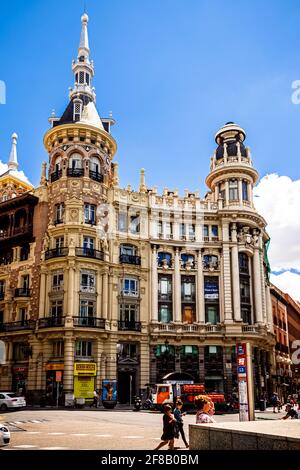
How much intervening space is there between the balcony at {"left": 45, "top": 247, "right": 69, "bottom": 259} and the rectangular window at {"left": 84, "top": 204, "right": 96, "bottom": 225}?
12.6 feet

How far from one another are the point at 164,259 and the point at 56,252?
39.7 feet

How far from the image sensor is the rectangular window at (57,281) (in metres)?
51.1

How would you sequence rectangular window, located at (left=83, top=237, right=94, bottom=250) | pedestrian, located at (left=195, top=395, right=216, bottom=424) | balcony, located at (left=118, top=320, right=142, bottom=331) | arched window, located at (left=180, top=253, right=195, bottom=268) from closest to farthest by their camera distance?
pedestrian, located at (left=195, top=395, right=216, bottom=424) < rectangular window, located at (left=83, top=237, right=94, bottom=250) < balcony, located at (left=118, top=320, right=142, bottom=331) < arched window, located at (left=180, top=253, right=195, bottom=268)

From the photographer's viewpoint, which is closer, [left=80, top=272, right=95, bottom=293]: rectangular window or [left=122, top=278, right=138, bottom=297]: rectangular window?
[left=80, top=272, right=95, bottom=293]: rectangular window

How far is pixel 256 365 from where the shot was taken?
56.2m

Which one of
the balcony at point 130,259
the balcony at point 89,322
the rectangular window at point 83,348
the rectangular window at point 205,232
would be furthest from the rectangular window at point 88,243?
the rectangular window at point 205,232

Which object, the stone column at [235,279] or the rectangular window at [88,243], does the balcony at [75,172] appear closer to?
the rectangular window at [88,243]

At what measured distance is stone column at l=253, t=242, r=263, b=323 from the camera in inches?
2251

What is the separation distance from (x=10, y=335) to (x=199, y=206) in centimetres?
2490

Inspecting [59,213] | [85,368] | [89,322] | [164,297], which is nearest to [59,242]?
[59,213]

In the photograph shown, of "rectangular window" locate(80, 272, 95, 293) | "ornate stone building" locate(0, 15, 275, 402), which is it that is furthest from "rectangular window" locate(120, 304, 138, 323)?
"rectangular window" locate(80, 272, 95, 293)

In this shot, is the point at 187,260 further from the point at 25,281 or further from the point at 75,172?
the point at 25,281

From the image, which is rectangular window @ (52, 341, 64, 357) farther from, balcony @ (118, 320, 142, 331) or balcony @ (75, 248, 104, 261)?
balcony @ (75, 248, 104, 261)

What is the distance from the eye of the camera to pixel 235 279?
186 feet
